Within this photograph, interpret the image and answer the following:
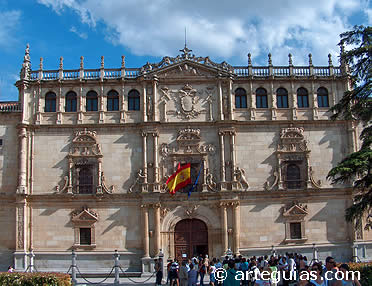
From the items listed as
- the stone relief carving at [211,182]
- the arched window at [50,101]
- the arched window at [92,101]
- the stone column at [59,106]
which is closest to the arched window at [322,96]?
the stone relief carving at [211,182]

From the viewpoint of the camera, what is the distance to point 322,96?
124 ft

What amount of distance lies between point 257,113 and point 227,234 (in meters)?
9.39

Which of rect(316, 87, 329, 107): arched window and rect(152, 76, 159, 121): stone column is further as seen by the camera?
rect(316, 87, 329, 107): arched window

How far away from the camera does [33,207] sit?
35969 mm

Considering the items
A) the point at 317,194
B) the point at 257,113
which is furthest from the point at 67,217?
the point at 317,194

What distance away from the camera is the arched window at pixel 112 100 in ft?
123

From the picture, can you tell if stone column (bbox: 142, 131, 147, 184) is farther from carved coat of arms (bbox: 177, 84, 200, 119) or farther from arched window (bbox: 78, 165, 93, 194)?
arched window (bbox: 78, 165, 93, 194)

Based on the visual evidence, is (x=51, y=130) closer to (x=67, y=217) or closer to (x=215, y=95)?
(x=67, y=217)

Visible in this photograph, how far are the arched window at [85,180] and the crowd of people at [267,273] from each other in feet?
35.5

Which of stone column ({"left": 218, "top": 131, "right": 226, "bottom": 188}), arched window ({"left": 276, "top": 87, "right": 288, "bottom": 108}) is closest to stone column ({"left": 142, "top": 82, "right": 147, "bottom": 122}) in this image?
stone column ({"left": 218, "top": 131, "right": 226, "bottom": 188})

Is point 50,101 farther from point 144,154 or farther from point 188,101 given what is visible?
point 188,101

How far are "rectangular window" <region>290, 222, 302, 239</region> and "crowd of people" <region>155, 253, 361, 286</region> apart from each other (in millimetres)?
9262

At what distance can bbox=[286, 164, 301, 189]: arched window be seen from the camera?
3662 cm

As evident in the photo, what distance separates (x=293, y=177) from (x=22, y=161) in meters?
20.1
